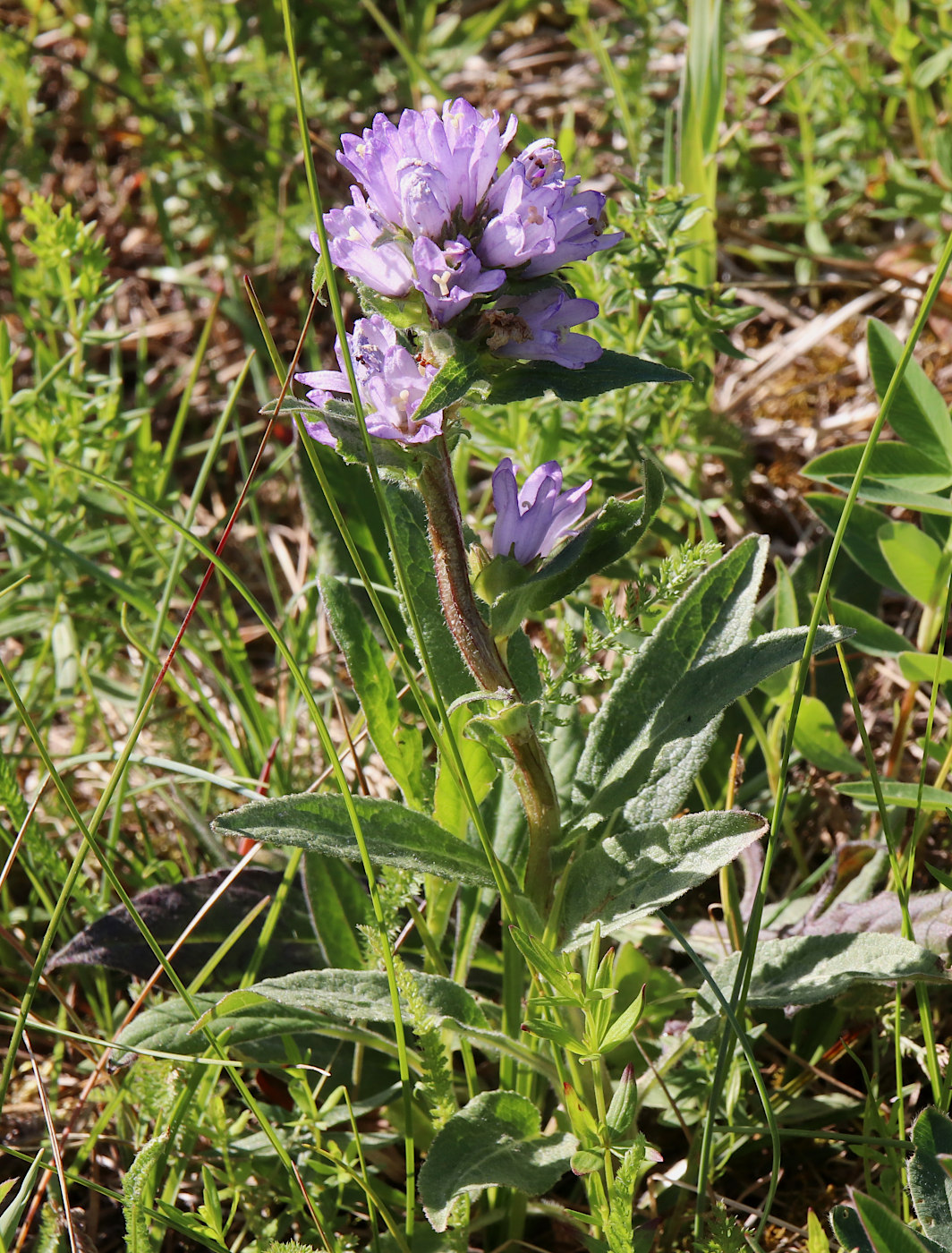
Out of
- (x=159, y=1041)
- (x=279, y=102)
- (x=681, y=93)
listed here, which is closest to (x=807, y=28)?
(x=681, y=93)

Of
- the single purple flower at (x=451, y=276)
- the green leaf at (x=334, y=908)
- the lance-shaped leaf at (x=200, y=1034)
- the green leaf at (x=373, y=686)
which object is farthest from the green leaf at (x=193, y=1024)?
the single purple flower at (x=451, y=276)

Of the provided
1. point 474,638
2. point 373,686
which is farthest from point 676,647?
point 373,686

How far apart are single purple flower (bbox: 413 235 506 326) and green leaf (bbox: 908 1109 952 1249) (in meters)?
1.29

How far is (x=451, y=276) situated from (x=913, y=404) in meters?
1.22

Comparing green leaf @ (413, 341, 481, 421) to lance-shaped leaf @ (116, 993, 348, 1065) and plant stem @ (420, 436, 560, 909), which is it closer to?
plant stem @ (420, 436, 560, 909)

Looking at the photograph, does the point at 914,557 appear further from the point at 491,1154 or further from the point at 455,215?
the point at 491,1154

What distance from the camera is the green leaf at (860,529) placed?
7.59 ft

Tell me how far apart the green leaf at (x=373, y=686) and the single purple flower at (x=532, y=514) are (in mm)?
374

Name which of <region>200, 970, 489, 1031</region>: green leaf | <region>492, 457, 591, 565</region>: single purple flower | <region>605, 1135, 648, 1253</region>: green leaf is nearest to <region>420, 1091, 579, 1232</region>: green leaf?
<region>200, 970, 489, 1031</region>: green leaf

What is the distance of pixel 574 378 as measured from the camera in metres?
1.58

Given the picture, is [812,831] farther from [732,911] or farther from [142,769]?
[142,769]

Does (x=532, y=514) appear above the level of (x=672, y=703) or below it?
above

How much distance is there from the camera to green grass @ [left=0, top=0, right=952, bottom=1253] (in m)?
1.83

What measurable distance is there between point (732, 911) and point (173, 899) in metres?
1.08
